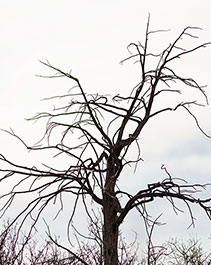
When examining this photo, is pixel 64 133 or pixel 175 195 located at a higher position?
pixel 64 133

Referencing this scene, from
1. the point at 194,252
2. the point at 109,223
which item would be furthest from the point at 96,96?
the point at 194,252

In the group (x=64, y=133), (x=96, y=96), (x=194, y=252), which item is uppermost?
(x=194, y=252)

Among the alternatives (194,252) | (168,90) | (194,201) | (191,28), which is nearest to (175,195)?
(194,201)

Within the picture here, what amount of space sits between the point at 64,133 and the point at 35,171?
9.6 inches

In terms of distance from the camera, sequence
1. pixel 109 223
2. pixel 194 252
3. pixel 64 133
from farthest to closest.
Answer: pixel 194 252, pixel 64 133, pixel 109 223

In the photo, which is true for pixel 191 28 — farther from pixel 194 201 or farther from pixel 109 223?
pixel 109 223

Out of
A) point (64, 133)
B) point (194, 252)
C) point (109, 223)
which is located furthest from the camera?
point (194, 252)

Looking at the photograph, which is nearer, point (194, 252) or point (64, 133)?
point (64, 133)

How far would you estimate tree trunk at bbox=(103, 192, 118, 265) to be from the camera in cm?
268

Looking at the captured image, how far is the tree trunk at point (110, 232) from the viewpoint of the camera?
2.68 metres

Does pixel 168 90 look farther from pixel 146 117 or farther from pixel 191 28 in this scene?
pixel 191 28

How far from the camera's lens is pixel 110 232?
2719 millimetres

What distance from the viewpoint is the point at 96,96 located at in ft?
9.75

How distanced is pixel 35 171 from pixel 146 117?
0.62 meters
